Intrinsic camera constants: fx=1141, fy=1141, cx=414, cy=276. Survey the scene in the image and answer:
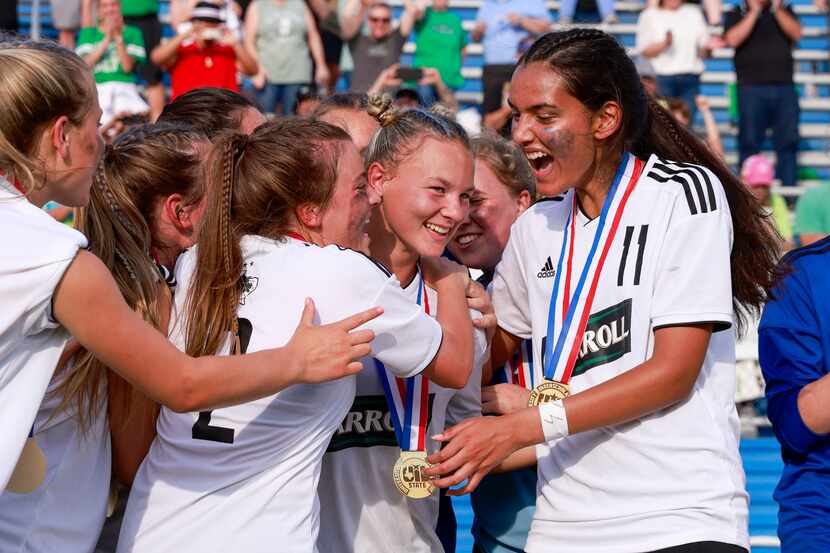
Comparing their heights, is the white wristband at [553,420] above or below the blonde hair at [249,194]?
below

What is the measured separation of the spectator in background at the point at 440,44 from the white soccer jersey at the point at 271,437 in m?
8.93

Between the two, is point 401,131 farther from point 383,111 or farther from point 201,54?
point 201,54

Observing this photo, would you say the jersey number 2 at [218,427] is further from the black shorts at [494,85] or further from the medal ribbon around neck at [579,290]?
the black shorts at [494,85]

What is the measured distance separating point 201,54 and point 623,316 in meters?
7.78

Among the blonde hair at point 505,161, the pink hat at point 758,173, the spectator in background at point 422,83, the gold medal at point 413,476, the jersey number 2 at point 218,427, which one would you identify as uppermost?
the blonde hair at point 505,161

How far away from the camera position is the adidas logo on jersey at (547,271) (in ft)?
9.13

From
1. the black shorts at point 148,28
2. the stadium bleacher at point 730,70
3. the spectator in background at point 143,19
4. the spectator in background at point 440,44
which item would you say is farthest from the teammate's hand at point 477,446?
the stadium bleacher at point 730,70

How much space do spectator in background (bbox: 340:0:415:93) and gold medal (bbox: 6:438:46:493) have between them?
8.52 meters

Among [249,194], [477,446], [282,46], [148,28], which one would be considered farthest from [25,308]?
[148,28]

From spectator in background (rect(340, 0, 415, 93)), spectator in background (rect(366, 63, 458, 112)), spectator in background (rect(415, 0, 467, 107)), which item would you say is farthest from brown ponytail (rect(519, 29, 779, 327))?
spectator in background (rect(415, 0, 467, 107))

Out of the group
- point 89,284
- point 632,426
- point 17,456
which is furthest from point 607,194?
point 17,456

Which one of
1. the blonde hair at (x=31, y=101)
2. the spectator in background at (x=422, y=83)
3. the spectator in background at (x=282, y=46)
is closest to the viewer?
the blonde hair at (x=31, y=101)

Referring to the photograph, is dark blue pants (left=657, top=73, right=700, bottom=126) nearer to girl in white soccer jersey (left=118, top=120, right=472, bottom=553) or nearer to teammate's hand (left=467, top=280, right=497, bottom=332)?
teammate's hand (left=467, top=280, right=497, bottom=332)

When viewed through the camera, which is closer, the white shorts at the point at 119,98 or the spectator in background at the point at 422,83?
the white shorts at the point at 119,98
